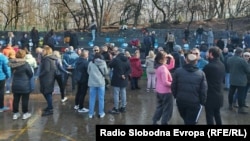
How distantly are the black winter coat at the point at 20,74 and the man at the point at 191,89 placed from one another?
4184 millimetres

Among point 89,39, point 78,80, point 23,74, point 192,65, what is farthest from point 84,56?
point 89,39

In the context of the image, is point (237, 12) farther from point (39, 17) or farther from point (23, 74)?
point (23, 74)

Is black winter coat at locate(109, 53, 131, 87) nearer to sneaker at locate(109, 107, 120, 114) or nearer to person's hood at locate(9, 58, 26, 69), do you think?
sneaker at locate(109, 107, 120, 114)

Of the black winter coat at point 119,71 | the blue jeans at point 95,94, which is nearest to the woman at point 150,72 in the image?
the black winter coat at point 119,71

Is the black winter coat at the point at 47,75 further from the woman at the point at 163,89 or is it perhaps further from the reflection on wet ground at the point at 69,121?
the woman at the point at 163,89

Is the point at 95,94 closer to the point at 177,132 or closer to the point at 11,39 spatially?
the point at 177,132

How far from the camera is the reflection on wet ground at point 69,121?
813 centimetres

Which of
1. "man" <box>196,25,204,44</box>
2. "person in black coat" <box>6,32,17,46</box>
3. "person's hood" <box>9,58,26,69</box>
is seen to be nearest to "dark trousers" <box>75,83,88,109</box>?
"person's hood" <box>9,58,26,69</box>

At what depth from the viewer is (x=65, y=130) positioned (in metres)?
8.52

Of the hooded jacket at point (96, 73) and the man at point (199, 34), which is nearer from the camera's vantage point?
the hooded jacket at point (96, 73)

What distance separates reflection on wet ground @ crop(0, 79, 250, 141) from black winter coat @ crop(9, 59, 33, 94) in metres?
0.83

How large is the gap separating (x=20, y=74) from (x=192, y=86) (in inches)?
179

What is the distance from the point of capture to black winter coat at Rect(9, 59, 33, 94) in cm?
922

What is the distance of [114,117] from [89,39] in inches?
759
